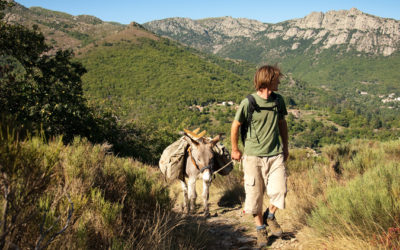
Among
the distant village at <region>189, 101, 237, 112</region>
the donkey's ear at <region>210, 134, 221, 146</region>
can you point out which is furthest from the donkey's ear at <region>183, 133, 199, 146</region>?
the distant village at <region>189, 101, 237, 112</region>

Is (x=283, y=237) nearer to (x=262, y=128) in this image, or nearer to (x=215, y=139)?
(x=262, y=128)

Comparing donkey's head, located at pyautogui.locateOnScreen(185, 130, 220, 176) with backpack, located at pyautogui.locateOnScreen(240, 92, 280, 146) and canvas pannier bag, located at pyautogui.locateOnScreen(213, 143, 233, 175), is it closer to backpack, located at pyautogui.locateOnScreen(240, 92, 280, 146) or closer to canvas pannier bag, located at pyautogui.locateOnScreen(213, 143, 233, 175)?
canvas pannier bag, located at pyautogui.locateOnScreen(213, 143, 233, 175)

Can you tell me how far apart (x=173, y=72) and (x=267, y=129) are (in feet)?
362

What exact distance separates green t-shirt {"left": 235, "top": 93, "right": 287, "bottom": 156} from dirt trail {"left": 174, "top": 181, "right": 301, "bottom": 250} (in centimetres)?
119

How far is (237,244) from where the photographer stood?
135 inches

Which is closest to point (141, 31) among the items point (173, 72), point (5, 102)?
point (173, 72)

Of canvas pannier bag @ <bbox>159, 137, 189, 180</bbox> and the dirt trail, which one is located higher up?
canvas pannier bag @ <bbox>159, 137, 189, 180</bbox>

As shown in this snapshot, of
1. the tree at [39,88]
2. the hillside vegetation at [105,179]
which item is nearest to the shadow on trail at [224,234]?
the hillside vegetation at [105,179]

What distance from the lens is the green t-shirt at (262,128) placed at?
3.14 m

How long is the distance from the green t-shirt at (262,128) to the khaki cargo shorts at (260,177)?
10 cm

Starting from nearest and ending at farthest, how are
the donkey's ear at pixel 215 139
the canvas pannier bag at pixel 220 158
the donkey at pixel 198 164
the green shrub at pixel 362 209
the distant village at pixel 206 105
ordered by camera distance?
the green shrub at pixel 362 209, the donkey at pixel 198 164, the donkey's ear at pixel 215 139, the canvas pannier bag at pixel 220 158, the distant village at pixel 206 105

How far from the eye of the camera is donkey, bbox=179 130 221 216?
4.78m

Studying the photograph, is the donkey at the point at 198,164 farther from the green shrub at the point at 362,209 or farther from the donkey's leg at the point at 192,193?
the green shrub at the point at 362,209

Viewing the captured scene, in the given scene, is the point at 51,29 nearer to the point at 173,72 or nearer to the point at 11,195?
the point at 173,72
